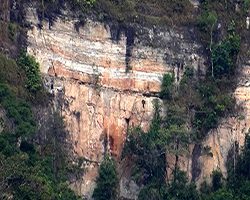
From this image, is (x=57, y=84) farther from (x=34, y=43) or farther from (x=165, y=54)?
(x=165, y=54)

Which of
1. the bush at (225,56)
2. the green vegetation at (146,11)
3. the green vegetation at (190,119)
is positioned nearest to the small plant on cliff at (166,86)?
the green vegetation at (190,119)

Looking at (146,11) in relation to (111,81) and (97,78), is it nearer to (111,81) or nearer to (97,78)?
(111,81)

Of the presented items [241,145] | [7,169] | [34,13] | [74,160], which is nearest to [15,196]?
[7,169]

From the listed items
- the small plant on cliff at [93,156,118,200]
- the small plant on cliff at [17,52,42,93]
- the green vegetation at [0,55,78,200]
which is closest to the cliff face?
the small plant on cliff at [93,156,118,200]

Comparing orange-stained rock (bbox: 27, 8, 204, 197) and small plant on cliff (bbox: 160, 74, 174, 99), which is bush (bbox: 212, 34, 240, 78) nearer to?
orange-stained rock (bbox: 27, 8, 204, 197)

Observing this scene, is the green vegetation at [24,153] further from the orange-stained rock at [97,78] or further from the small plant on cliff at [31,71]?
the orange-stained rock at [97,78]

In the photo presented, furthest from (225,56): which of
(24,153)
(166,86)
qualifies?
(24,153)
